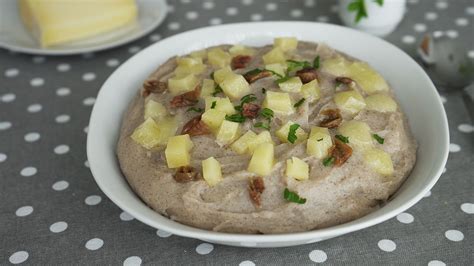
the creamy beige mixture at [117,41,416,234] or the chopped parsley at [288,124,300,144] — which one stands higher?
the chopped parsley at [288,124,300,144]

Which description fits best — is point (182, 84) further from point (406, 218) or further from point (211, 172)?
point (406, 218)

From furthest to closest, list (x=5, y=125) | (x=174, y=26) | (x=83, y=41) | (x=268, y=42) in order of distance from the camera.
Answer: (x=174, y=26) → (x=83, y=41) → (x=268, y=42) → (x=5, y=125)

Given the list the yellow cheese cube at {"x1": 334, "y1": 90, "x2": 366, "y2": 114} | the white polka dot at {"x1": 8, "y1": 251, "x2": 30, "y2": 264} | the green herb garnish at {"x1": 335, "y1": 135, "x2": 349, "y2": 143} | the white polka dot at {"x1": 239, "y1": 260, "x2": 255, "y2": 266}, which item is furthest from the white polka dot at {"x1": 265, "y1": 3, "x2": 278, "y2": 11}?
the white polka dot at {"x1": 8, "y1": 251, "x2": 30, "y2": 264}

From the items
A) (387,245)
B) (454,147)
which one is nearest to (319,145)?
(387,245)

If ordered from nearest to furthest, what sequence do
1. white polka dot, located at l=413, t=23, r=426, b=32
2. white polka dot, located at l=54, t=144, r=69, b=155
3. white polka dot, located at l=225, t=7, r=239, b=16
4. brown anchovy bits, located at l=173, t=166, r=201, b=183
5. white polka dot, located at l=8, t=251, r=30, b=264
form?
brown anchovy bits, located at l=173, t=166, r=201, b=183 < white polka dot, located at l=8, t=251, r=30, b=264 < white polka dot, located at l=54, t=144, r=69, b=155 < white polka dot, located at l=413, t=23, r=426, b=32 < white polka dot, located at l=225, t=7, r=239, b=16

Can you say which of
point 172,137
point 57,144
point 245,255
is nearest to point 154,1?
point 57,144

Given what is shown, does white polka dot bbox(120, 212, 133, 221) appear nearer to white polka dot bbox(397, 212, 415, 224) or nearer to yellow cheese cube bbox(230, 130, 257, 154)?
yellow cheese cube bbox(230, 130, 257, 154)
